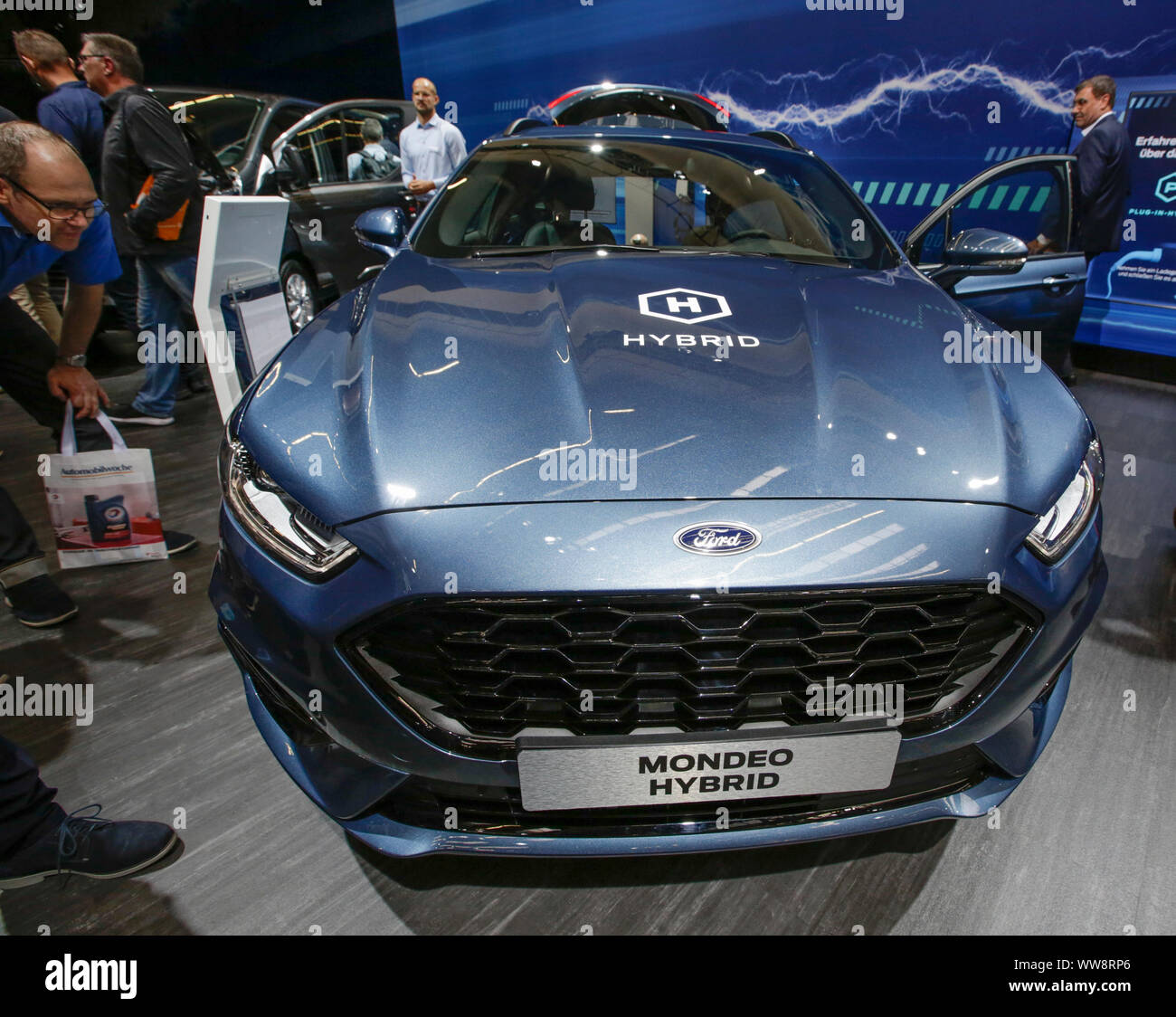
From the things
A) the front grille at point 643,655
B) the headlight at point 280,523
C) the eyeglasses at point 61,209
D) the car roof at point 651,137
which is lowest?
the front grille at point 643,655

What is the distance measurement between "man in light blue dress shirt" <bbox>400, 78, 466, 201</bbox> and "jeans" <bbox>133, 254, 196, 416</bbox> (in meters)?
1.72

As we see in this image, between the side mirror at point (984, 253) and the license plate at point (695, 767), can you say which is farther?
the side mirror at point (984, 253)

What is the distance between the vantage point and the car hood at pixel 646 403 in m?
0.97

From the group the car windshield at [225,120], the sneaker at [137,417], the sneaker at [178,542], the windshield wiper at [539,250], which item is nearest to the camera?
the windshield wiper at [539,250]

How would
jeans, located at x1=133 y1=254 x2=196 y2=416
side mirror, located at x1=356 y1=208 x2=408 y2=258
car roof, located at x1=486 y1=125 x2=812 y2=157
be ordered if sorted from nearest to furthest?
side mirror, located at x1=356 y1=208 x2=408 y2=258
car roof, located at x1=486 y1=125 x2=812 y2=157
jeans, located at x1=133 y1=254 x2=196 y2=416

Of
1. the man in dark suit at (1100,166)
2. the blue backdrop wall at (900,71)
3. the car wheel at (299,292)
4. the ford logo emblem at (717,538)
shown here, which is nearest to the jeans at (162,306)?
the car wheel at (299,292)

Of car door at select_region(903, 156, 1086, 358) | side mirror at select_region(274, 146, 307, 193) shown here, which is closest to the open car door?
side mirror at select_region(274, 146, 307, 193)

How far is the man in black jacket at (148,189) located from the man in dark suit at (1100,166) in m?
3.87

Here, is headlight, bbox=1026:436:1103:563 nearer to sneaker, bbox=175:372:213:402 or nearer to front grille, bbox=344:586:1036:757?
front grille, bbox=344:586:1036:757

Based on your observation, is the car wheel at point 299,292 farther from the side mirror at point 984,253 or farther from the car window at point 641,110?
the side mirror at point 984,253

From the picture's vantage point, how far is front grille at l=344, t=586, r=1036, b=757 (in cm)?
88

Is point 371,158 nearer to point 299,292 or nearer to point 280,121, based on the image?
point 280,121

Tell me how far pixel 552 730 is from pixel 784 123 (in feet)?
18.7

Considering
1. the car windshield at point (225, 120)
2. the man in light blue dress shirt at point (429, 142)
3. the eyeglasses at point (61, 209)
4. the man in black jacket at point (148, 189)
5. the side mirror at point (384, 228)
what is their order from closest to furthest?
the eyeglasses at point (61, 209) < the side mirror at point (384, 228) < the man in black jacket at point (148, 189) < the car windshield at point (225, 120) < the man in light blue dress shirt at point (429, 142)
